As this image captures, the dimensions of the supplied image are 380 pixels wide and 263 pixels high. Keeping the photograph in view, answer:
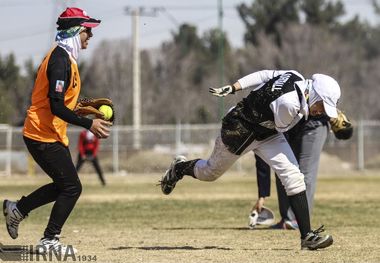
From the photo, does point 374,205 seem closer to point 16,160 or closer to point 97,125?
point 97,125

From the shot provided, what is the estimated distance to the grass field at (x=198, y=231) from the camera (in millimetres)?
8508

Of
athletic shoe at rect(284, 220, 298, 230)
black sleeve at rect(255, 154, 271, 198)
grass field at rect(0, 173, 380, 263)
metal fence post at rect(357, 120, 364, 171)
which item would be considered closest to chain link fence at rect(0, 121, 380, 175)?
metal fence post at rect(357, 120, 364, 171)

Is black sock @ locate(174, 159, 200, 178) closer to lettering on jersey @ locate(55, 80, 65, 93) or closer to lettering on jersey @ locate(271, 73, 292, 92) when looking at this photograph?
lettering on jersey @ locate(271, 73, 292, 92)

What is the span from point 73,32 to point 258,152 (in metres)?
2.26

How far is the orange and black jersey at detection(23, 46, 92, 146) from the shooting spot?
8.02 m

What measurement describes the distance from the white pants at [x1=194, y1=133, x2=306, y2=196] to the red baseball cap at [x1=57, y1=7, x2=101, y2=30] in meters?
1.81

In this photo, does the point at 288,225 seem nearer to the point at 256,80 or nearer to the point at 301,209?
the point at 301,209

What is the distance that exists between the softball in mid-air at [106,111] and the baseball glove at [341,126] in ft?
9.60

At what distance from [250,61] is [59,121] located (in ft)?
Result: 189

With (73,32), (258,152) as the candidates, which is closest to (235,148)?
(258,152)

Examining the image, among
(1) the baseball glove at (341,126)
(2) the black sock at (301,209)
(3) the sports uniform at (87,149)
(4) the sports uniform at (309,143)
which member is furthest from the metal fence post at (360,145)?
(2) the black sock at (301,209)

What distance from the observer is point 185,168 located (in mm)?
9578

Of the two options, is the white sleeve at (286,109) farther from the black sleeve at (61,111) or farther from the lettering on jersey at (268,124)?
the black sleeve at (61,111)

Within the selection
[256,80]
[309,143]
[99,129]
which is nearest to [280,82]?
[256,80]
